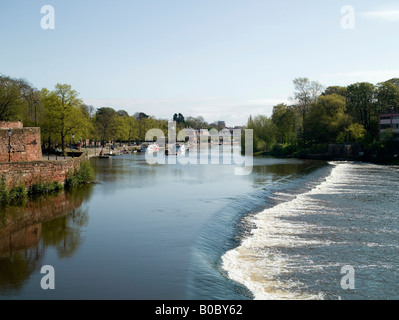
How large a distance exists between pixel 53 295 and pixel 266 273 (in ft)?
22.8

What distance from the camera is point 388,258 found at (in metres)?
16.4

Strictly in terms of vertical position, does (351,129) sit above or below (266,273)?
above

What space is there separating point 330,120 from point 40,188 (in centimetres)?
6989

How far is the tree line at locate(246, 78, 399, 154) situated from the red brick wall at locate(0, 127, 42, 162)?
6085cm

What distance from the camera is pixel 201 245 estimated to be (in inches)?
693

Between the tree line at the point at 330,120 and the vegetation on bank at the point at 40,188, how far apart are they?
5581cm

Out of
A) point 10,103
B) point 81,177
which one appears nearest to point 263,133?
point 10,103

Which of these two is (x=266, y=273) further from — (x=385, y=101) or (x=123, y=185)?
(x=385, y=101)
